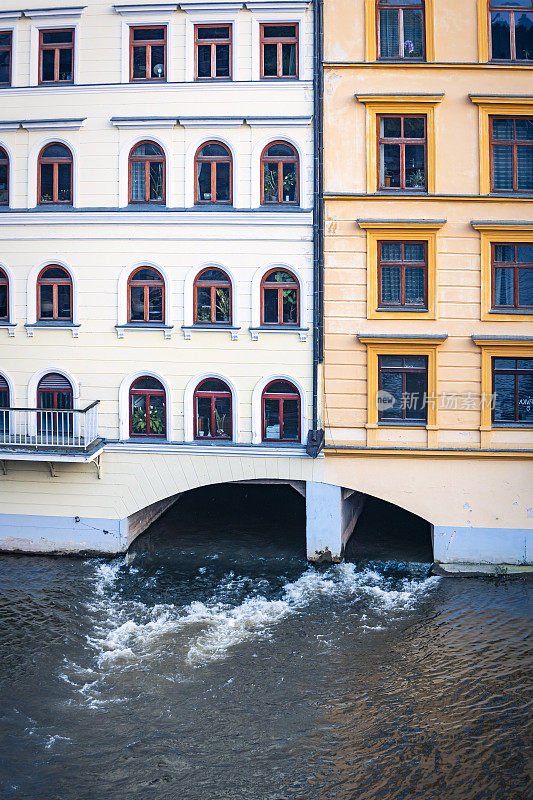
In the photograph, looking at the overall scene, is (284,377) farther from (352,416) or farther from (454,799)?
(454,799)

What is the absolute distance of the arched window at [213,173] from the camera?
2103 cm

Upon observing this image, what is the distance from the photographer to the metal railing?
2145 cm

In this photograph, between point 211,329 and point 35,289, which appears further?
point 35,289

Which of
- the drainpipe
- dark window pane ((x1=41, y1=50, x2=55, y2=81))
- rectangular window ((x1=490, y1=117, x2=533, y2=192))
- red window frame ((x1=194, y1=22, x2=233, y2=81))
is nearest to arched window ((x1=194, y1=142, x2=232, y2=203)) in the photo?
red window frame ((x1=194, y1=22, x2=233, y2=81))

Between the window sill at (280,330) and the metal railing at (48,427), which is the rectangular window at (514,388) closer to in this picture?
the window sill at (280,330)

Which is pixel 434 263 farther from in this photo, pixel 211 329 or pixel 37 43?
pixel 37 43

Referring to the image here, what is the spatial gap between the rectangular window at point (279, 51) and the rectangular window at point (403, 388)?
806cm

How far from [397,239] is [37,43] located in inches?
444

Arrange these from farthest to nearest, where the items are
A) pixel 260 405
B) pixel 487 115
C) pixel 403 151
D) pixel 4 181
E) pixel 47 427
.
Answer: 1. pixel 4 181
2. pixel 47 427
3. pixel 260 405
4. pixel 403 151
5. pixel 487 115

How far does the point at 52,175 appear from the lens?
21.8 metres

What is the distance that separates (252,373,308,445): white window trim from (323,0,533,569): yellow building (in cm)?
66

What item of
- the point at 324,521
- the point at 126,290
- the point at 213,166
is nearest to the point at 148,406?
the point at 126,290

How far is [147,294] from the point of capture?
2142cm

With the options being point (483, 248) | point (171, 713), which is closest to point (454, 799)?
point (171, 713)
